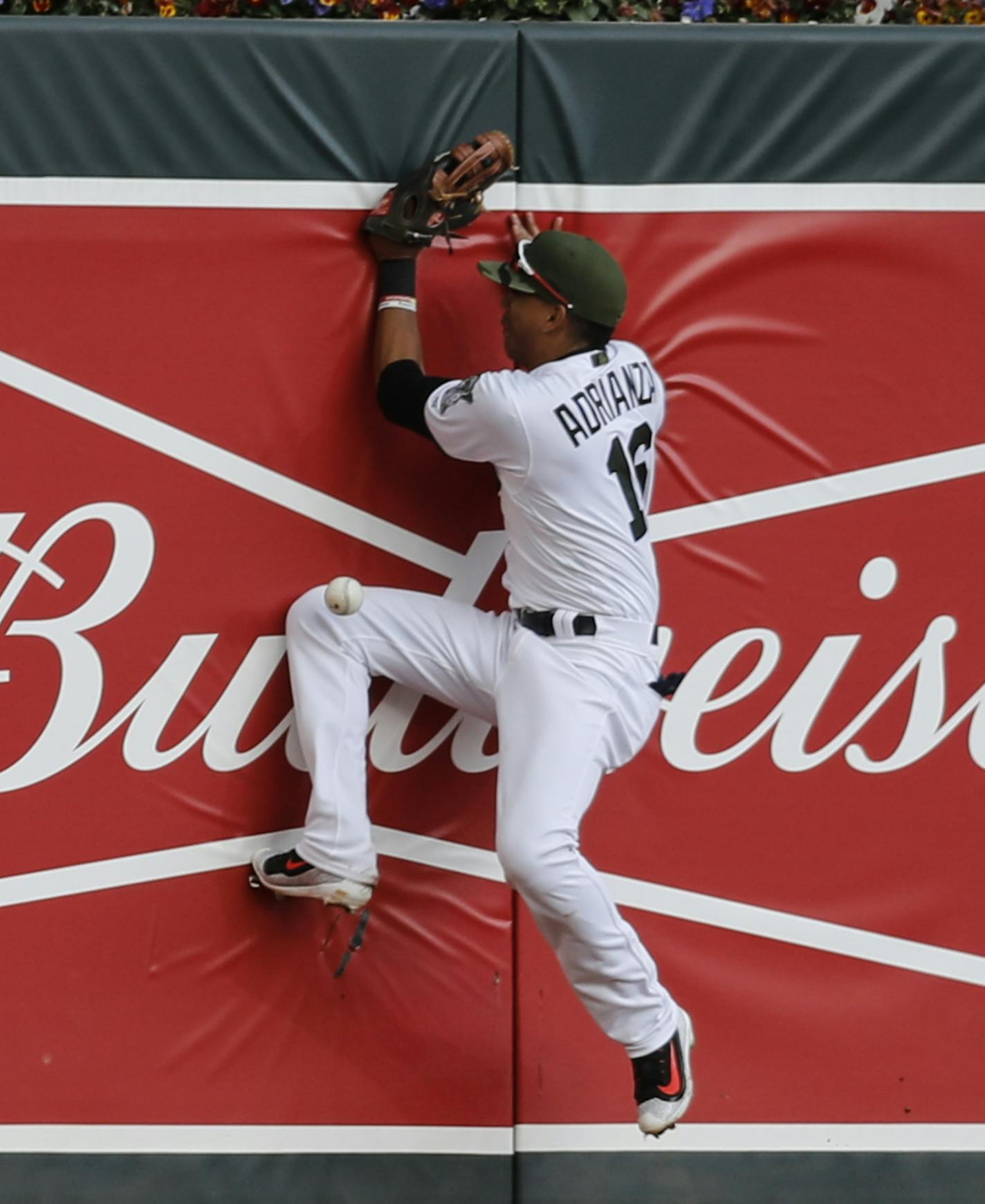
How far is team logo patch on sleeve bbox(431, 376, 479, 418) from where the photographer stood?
12.7 feet

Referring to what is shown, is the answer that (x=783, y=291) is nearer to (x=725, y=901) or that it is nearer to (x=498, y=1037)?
(x=725, y=901)

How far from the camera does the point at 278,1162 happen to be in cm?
419

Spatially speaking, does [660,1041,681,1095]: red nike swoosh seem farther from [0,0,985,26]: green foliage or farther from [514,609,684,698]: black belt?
[0,0,985,26]: green foliage

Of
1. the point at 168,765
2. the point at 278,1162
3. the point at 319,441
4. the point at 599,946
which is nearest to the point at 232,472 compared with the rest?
the point at 319,441

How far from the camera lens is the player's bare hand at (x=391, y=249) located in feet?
13.4

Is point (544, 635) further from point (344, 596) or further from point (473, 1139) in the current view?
point (473, 1139)

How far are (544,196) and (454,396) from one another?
66cm

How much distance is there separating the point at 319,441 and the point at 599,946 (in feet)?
4.83

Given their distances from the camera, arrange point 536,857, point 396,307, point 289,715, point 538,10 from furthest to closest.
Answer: point 538,10
point 289,715
point 396,307
point 536,857

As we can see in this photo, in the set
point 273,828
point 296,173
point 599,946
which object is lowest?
point 599,946

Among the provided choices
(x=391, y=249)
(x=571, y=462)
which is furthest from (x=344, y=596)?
(x=391, y=249)

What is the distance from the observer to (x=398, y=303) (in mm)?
4098

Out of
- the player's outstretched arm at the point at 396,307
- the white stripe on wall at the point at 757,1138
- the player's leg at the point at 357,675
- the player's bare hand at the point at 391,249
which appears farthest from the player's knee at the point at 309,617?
the white stripe on wall at the point at 757,1138

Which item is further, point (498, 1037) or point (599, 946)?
point (498, 1037)
